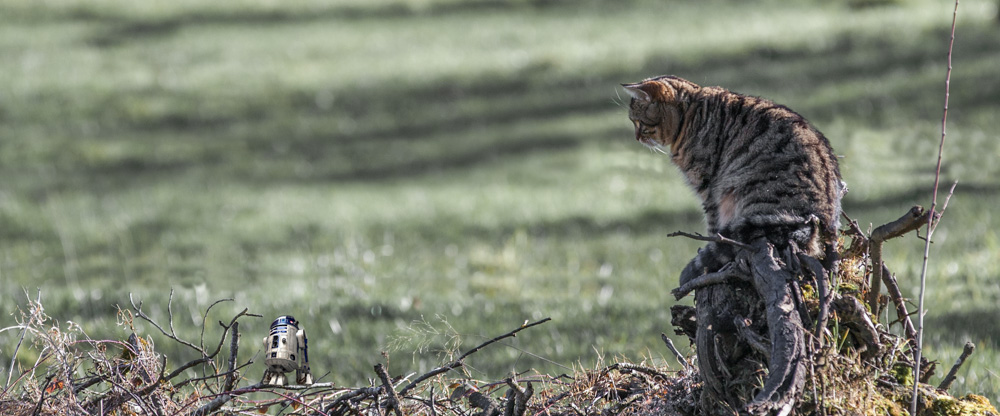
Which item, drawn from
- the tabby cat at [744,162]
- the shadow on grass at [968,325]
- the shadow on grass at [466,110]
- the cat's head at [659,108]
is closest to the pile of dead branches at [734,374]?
the tabby cat at [744,162]

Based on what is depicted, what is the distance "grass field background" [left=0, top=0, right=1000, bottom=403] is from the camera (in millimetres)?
6297

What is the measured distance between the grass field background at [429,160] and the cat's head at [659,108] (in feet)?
3.23

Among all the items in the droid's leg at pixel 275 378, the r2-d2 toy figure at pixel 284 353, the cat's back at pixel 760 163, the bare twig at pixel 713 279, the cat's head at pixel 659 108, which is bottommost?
the droid's leg at pixel 275 378

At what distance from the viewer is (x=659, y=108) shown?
4504 mm

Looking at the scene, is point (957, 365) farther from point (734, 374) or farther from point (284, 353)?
point (284, 353)

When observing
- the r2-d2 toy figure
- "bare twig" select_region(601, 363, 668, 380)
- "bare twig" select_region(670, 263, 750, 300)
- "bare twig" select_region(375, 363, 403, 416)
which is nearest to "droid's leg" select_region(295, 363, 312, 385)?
the r2-d2 toy figure

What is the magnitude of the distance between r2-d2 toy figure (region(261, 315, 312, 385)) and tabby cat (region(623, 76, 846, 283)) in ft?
4.01

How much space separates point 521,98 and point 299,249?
6.21 m

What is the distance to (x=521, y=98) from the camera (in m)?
14.7

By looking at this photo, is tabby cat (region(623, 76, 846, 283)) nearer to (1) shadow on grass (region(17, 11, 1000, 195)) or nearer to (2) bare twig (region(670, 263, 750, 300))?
(2) bare twig (region(670, 263, 750, 300))

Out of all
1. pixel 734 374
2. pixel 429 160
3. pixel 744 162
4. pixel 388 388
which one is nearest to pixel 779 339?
pixel 734 374

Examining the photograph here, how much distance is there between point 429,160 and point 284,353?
10.4 meters

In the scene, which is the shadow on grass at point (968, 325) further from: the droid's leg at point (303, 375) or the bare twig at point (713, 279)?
the droid's leg at point (303, 375)

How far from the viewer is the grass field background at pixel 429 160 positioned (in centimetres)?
630
